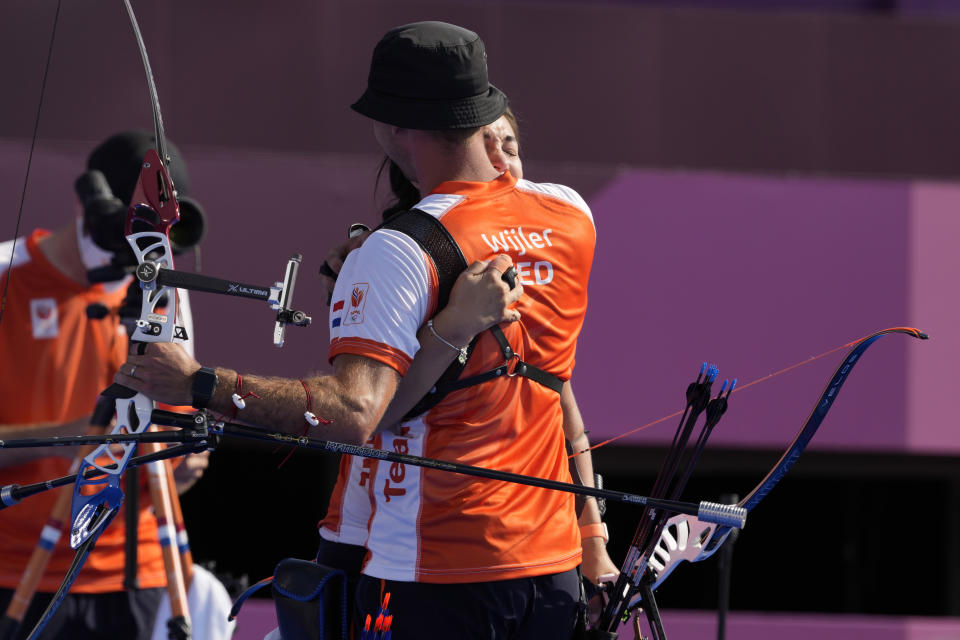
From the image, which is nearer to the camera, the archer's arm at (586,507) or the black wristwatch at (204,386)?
the black wristwatch at (204,386)

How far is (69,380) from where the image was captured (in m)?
3.13

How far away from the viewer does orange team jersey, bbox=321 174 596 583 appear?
6.42ft

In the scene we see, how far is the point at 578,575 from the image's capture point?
2.16m

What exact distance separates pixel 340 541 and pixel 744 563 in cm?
517

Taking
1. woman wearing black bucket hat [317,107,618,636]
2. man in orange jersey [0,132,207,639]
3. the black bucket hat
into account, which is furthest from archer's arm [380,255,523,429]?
man in orange jersey [0,132,207,639]

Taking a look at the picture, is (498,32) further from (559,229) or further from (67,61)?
(559,229)

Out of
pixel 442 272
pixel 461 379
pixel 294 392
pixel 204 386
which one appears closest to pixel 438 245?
pixel 442 272

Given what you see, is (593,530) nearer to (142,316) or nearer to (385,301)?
(385,301)

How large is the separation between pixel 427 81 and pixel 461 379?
0.52 meters

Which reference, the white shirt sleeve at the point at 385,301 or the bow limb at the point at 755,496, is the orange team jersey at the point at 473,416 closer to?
the white shirt sleeve at the point at 385,301

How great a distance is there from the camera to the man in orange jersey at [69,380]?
2.99m

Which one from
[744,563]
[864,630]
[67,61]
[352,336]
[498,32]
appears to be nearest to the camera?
[352,336]

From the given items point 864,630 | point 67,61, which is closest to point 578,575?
point 67,61

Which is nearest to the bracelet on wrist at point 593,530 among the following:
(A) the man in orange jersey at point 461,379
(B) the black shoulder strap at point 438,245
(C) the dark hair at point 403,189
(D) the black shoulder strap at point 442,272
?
(A) the man in orange jersey at point 461,379
